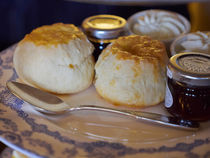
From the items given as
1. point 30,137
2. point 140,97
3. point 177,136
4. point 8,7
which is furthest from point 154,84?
point 8,7

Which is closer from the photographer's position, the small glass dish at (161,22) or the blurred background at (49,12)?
the small glass dish at (161,22)

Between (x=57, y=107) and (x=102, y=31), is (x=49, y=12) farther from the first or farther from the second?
(x=57, y=107)

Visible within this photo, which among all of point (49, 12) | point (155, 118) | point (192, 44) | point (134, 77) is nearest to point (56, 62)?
point (134, 77)

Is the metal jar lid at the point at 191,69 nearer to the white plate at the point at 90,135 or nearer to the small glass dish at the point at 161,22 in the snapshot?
the white plate at the point at 90,135

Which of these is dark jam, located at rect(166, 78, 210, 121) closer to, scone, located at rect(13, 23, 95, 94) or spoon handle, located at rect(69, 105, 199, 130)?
spoon handle, located at rect(69, 105, 199, 130)

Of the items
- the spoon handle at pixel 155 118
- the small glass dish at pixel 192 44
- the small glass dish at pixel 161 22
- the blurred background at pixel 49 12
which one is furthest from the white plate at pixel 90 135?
the blurred background at pixel 49 12

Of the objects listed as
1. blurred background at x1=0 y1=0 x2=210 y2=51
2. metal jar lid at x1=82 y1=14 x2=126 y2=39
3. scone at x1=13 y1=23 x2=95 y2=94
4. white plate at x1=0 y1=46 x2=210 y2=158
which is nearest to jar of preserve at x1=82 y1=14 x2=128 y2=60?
metal jar lid at x1=82 y1=14 x2=126 y2=39
